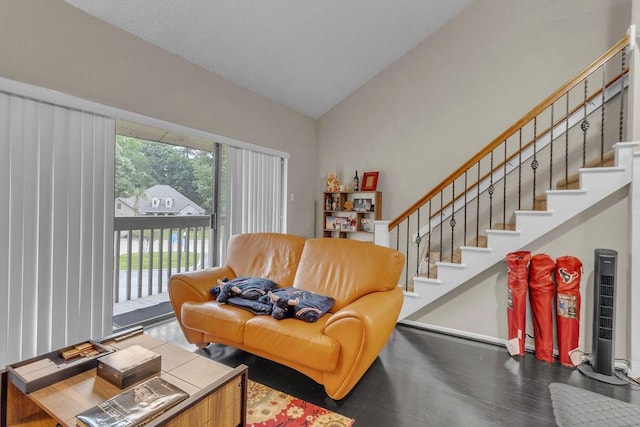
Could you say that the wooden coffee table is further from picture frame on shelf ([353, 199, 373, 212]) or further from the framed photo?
the framed photo

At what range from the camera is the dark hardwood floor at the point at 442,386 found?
1.80 metres

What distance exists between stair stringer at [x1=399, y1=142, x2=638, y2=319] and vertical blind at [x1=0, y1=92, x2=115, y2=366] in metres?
2.86

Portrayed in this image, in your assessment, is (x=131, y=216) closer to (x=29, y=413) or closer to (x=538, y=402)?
(x=29, y=413)

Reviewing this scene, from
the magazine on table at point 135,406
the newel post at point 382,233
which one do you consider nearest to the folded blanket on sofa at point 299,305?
the magazine on table at point 135,406

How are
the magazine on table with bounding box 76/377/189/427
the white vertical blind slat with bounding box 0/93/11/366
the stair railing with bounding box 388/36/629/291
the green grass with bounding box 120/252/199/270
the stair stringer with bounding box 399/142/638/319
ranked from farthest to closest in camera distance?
the green grass with bounding box 120/252/199/270 < the stair railing with bounding box 388/36/629/291 < the stair stringer with bounding box 399/142/638/319 < the white vertical blind slat with bounding box 0/93/11/366 < the magazine on table with bounding box 76/377/189/427

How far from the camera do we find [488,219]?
3.51m

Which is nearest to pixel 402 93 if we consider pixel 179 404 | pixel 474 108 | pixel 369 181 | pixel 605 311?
pixel 474 108

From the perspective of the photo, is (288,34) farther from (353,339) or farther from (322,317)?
(353,339)

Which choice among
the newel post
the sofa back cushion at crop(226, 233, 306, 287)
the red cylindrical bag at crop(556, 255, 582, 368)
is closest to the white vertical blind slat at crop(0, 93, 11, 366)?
the sofa back cushion at crop(226, 233, 306, 287)

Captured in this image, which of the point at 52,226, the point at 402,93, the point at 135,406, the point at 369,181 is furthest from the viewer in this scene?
the point at 369,181

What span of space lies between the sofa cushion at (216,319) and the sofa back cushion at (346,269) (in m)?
0.59

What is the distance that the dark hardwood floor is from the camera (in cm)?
180

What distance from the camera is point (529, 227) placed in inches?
104

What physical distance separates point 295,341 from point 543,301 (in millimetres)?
2096
